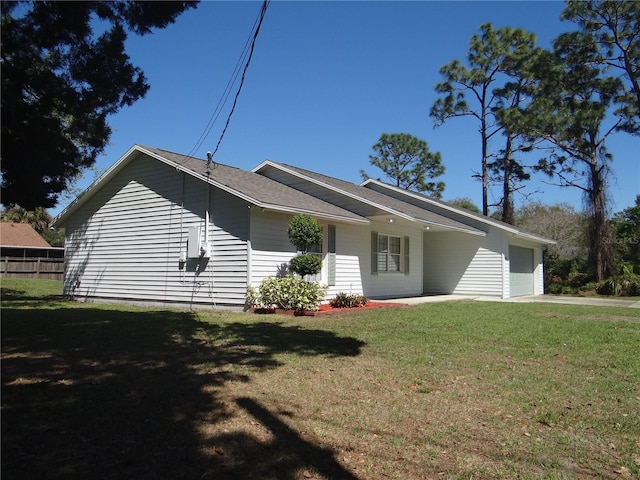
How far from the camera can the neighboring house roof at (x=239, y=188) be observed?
12.5 m

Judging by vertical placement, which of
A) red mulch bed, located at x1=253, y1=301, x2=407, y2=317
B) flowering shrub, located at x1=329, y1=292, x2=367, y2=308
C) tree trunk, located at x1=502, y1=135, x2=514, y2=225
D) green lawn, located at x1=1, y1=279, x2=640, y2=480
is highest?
tree trunk, located at x1=502, y1=135, x2=514, y2=225

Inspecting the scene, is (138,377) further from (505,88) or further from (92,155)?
(505,88)

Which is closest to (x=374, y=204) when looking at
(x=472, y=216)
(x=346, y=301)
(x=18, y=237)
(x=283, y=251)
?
(x=346, y=301)

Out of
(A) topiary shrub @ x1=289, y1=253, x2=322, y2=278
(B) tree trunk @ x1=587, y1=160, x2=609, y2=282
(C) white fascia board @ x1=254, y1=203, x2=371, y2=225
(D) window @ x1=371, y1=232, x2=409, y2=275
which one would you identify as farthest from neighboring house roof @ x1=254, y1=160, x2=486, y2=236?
(B) tree trunk @ x1=587, y1=160, x2=609, y2=282

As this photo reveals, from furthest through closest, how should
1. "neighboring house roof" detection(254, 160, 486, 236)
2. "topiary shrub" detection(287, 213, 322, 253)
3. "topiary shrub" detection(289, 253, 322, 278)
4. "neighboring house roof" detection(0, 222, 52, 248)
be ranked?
"neighboring house roof" detection(0, 222, 52, 248)
"neighboring house roof" detection(254, 160, 486, 236)
"topiary shrub" detection(289, 253, 322, 278)
"topiary shrub" detection(287, 213, 322, 253)

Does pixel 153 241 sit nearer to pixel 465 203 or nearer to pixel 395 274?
pixel 395 274

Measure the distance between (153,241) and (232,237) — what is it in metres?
3.41

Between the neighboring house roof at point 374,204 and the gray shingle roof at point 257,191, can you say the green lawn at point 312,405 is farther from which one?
the neighboring house roof at point 374,204

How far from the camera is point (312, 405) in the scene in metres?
4.76

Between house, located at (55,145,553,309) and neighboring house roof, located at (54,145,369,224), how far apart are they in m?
0.05

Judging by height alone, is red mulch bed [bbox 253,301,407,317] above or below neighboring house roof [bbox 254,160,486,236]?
below

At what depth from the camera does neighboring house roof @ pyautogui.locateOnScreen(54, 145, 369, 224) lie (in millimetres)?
12516

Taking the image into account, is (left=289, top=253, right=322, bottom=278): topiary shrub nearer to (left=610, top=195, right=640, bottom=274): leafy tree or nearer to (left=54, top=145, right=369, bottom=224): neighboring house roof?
(left=54, top=145, right=369, bottom=224): neighboring house roof

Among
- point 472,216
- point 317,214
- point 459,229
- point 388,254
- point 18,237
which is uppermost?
point 472,216
